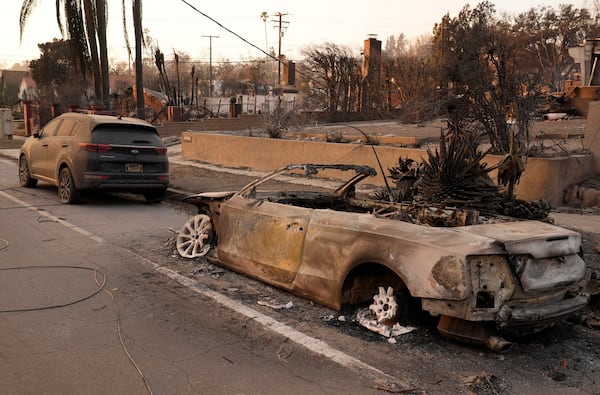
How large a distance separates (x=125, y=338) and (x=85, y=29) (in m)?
19.1

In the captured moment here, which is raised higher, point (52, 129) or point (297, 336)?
point (52, 129)

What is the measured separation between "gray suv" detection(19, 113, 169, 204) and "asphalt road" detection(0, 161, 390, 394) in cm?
310

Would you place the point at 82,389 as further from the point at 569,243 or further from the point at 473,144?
the point at 473,144

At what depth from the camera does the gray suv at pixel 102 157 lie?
10391mm

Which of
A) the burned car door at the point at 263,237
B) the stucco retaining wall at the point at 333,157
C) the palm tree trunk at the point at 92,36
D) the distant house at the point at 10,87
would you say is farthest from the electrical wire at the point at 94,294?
the distant house at the point at 10,87

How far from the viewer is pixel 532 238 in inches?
162

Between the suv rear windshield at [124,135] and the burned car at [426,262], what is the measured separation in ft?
18.7

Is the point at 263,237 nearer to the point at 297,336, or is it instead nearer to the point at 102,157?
the point at 297,336

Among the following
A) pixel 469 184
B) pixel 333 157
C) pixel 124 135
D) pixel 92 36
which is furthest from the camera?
pixel 92 36

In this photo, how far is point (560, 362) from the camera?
4141 millimetres

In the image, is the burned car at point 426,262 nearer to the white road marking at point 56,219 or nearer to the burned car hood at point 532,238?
the burned car hood at point 532,238

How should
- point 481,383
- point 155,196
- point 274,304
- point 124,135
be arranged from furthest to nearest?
1. point 155,196
2. point 124,135
3. point 274,304
4. point 481,383

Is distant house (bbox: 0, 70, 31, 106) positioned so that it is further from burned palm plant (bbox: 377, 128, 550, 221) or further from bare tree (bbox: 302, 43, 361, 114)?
burned palm plant (bbox: 377, 128, 550, 221)

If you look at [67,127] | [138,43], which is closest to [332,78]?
[138,43]
